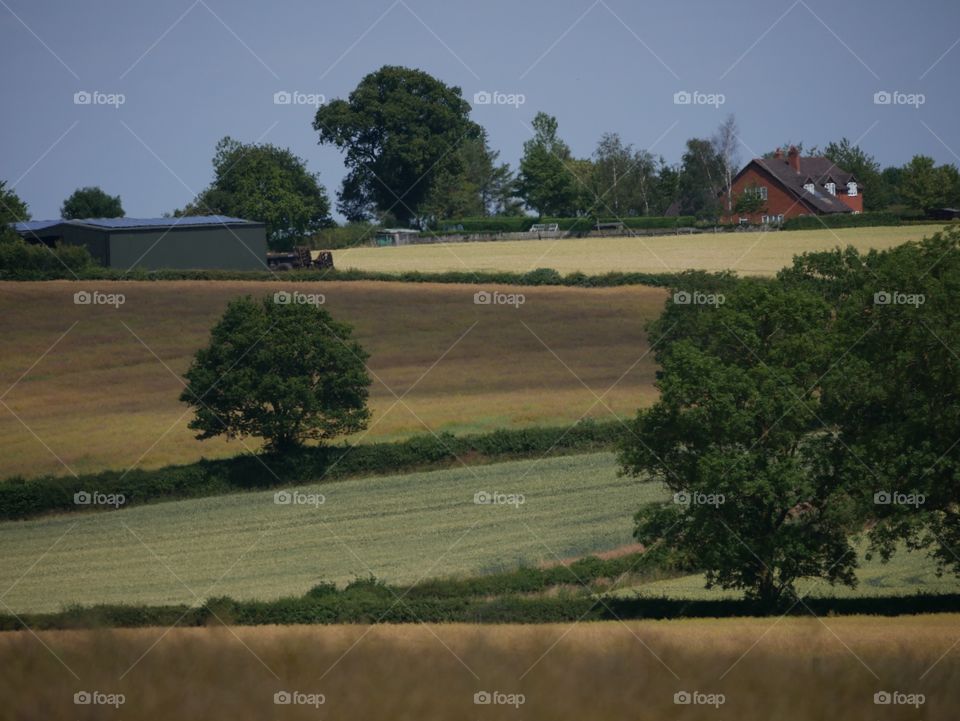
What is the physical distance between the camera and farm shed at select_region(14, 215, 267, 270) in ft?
269

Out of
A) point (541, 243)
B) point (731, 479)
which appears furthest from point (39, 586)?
point (541, 243)

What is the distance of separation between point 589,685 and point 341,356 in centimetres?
3985

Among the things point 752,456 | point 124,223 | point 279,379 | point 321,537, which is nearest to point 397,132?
point 124,223

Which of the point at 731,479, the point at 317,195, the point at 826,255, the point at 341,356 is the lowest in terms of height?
the point at 731,479

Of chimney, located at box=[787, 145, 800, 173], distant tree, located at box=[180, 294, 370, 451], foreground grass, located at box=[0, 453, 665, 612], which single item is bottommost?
foreground grass, located at box=[0, 453, 665, 612]

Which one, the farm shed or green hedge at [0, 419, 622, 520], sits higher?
the farm shed

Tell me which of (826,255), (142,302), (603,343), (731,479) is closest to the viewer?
(731,479)

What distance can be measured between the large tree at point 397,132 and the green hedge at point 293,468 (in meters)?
63.8

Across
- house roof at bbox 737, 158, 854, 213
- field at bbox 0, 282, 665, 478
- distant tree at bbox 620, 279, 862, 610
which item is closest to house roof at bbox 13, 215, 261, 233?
field at bbox 0, 282, 665, 478

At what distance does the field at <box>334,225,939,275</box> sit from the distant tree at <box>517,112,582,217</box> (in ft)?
60.1

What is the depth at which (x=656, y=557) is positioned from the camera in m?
30.7

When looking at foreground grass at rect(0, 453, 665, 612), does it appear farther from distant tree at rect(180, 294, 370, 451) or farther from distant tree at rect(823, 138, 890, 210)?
distant tree at rect(823, 138, 890, 210)

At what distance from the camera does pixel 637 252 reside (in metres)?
94.6

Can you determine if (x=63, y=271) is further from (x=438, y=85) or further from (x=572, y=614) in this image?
(x=572, y=614)
